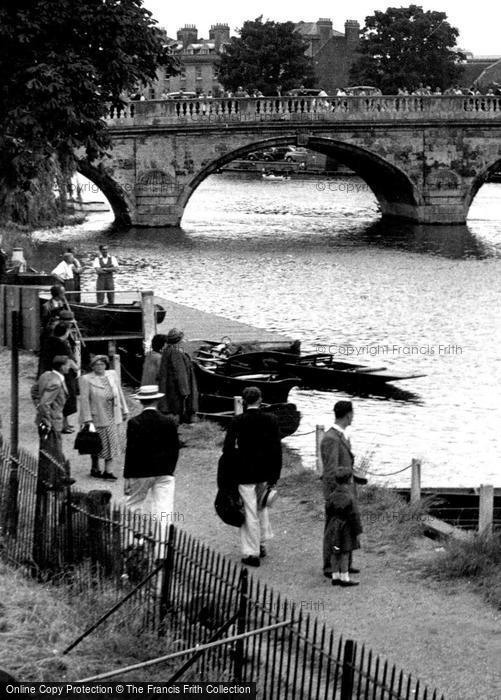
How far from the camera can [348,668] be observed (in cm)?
718

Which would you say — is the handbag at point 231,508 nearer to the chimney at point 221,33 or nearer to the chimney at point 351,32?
the chimney at point 351,32

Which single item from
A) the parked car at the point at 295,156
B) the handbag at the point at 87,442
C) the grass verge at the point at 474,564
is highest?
the parked car at the point at 295,156

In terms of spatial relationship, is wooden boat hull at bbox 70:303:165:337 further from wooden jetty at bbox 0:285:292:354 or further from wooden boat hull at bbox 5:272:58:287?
wooden boat hull at bbox 5:272:58:287

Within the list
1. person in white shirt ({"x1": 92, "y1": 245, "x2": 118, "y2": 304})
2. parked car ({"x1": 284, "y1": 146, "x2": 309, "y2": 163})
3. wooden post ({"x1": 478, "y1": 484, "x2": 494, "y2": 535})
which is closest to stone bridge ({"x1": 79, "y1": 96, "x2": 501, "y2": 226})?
person in white shirt ({"x1": 92, "y1": 245, "x2": 118, "y2": 304})

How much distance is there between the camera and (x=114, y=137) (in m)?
53.6

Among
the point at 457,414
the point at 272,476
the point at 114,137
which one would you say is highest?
the point at 114,137

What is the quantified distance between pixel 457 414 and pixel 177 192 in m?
31.5

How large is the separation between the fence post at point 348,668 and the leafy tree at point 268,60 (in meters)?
92.2

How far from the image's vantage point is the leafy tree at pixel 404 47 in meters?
93.9

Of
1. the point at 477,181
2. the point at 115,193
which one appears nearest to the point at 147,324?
the point at 115,193

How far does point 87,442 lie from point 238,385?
6905 mm

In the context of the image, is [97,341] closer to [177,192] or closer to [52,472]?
[52,472]

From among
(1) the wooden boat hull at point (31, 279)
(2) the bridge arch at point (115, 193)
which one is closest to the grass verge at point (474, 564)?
(1) the wooden boat hull at point (31, 279)

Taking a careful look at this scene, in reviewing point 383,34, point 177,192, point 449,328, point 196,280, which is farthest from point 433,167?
point 383,34
